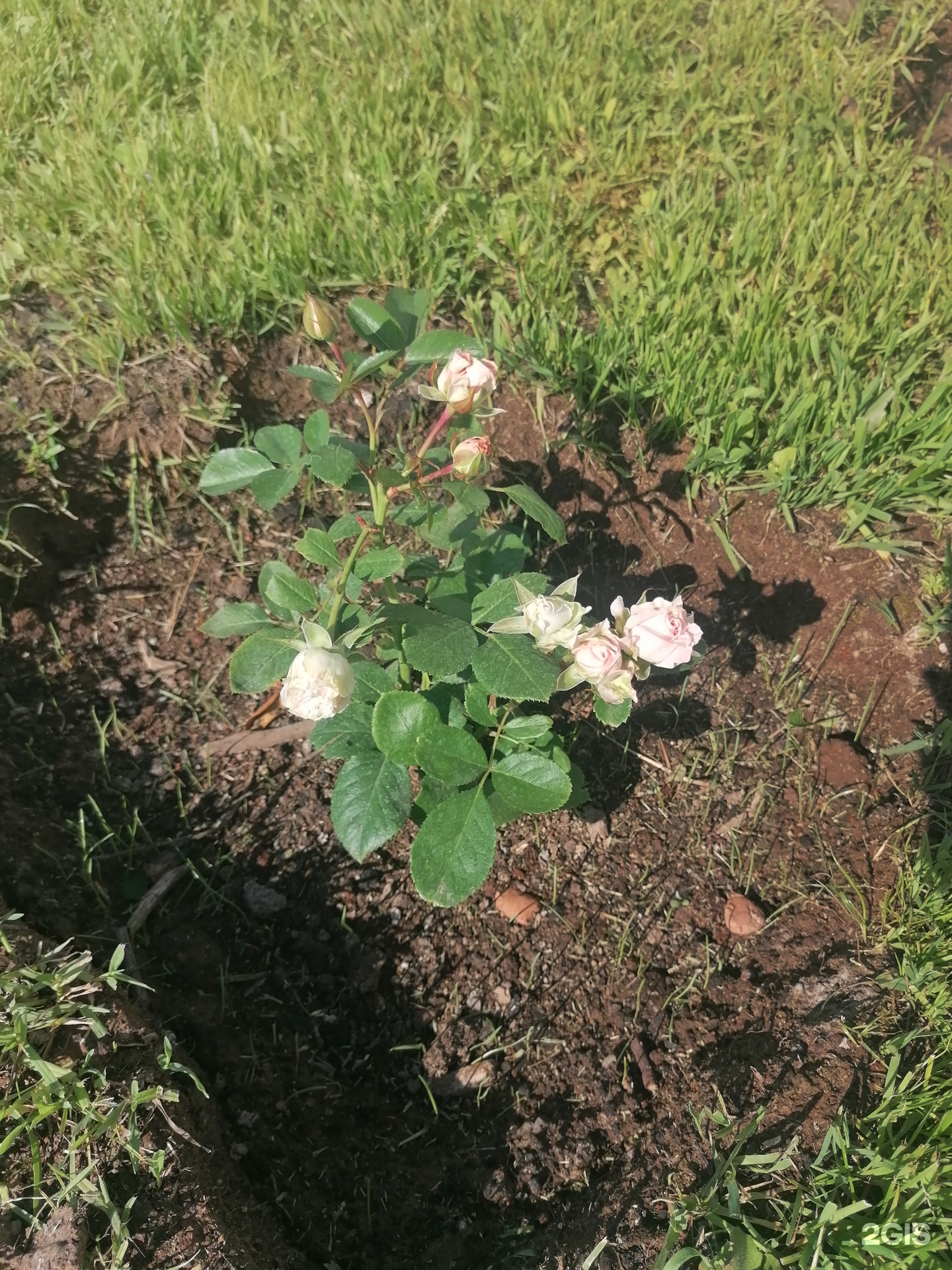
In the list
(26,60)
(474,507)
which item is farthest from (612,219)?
(26,60)

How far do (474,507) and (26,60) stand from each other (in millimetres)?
2411

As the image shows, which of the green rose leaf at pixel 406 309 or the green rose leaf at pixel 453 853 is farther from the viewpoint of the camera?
the green rose leaf at pixel 406 309

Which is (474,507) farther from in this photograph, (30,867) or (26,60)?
(26,60)

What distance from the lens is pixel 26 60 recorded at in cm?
245

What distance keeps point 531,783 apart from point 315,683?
0.34m

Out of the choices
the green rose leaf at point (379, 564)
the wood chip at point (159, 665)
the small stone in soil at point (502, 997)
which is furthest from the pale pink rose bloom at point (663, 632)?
the wood chip at point (159, 665)

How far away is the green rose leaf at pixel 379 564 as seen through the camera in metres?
1.15

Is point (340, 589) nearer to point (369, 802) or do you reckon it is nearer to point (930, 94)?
point (369, 802)

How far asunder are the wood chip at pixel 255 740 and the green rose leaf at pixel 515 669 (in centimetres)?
79

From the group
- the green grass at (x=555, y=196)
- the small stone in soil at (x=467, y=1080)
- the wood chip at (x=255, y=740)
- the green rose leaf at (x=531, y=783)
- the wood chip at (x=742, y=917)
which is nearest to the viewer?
the green rose leaf at (x=531, y=783)

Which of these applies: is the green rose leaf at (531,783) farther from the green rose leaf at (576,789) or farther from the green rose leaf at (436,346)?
the green rose leaf at (436,346)

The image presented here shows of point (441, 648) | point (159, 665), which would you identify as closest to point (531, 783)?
point (441, 648)

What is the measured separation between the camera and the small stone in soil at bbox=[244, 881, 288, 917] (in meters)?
1.62

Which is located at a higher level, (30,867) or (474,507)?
(474,507)
